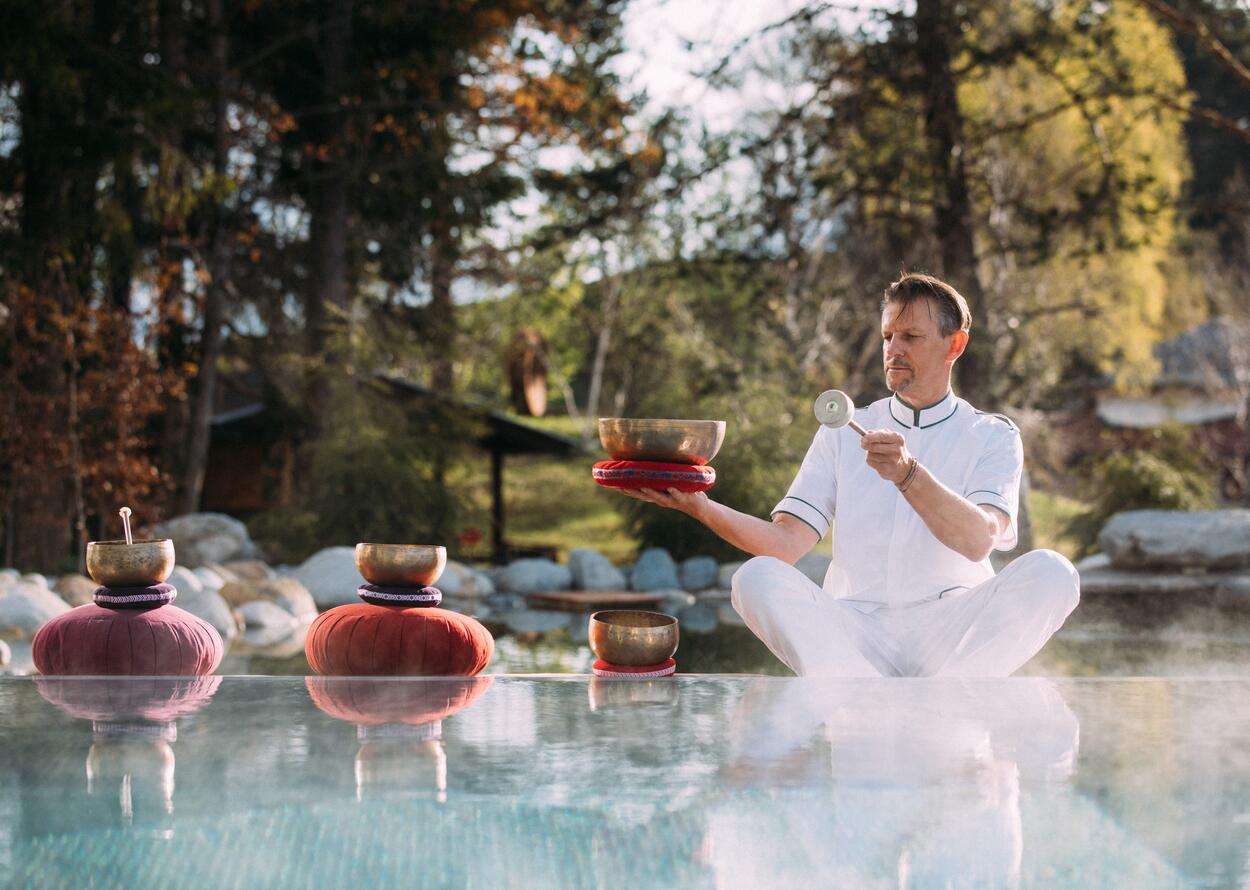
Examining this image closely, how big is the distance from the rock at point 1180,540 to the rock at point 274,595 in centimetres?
615

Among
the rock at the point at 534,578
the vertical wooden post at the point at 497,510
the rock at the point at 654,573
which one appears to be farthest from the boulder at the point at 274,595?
Answer: the vertical wooden post at the point at 497,510

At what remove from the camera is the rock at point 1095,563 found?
34.9 ft

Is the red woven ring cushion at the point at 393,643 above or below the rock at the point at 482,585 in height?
above

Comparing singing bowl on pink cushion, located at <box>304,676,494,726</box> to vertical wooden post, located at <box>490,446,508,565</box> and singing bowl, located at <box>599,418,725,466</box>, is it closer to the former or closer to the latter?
singing bowl, located at <box>599,418,725,466</box>

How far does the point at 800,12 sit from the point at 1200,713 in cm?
843

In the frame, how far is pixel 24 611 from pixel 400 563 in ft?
14.4

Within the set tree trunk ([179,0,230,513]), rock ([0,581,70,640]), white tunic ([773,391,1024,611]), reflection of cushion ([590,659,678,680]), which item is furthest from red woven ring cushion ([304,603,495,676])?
tree trunk ([179,0,230,513])

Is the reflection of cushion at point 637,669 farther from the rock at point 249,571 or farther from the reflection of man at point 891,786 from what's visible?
the rock at point 249,571

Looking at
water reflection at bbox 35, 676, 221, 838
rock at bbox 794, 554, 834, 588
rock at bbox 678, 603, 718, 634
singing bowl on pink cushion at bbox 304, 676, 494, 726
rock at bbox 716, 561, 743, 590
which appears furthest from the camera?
rock at bbox 716, 561, 743, 590

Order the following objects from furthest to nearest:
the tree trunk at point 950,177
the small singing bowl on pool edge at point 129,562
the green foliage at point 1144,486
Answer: the green foliage at point 1144,486 < the tree trunk at point 950,177 < the small singing bowl on pool edge at point 129,562

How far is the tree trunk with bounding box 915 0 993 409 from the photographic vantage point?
32.6 ft

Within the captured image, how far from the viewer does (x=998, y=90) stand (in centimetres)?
1805

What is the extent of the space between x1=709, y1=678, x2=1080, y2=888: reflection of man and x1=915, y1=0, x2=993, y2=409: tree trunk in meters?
8.49

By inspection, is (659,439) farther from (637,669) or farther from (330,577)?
(330,577)
